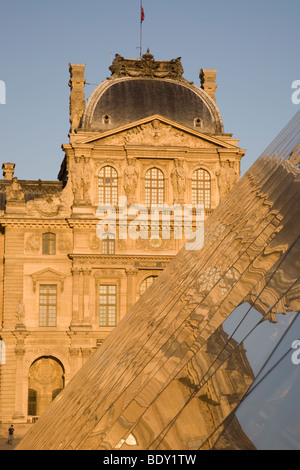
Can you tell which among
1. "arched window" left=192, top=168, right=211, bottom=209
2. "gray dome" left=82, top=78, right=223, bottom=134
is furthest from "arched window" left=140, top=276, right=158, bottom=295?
"gray dome" left=82, top=78, right=223, bottom=134

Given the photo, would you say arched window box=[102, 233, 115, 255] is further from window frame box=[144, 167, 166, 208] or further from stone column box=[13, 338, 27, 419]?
stone column box=[13, 338, 27, 419]

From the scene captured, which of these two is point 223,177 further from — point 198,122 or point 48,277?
point 48,277

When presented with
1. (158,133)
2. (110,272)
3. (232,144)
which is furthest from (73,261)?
(232,144)

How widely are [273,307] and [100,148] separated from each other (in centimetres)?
3935

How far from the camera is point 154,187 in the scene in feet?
149

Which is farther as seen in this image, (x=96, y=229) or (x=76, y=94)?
(x=76, y=94)

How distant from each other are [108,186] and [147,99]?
566 cm

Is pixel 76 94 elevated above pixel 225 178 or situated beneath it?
elevated above

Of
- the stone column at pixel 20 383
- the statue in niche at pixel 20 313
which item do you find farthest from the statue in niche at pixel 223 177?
the stone column at pixel 20 383

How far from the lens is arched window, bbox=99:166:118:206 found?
147ft

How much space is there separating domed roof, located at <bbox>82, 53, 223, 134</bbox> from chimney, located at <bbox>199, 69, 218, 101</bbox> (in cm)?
303

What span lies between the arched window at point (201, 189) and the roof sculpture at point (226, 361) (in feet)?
113

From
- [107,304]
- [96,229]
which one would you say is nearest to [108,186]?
[96,229]

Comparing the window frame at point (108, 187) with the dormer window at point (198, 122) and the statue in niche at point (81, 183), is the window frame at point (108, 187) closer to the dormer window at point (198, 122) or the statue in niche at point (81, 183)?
the statue in niche at point (81, 183)
